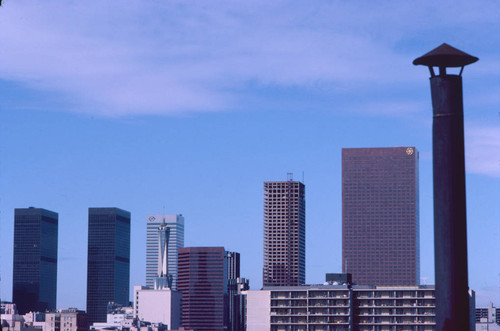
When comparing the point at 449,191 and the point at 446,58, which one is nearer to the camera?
the point at 449,191

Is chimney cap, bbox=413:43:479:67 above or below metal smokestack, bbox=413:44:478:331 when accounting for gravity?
above

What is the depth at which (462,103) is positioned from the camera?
2480 centimetres

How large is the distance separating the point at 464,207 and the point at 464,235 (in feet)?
2.42

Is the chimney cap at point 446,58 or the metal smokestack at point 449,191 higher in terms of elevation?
the chimney cap at point 446,58

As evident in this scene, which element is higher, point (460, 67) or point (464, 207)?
point (460, 67)

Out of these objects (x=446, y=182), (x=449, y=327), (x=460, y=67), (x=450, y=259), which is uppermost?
(x=460, y=67)

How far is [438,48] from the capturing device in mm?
24875

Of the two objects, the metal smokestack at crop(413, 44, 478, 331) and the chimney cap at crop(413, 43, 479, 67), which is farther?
the chimney cap at crop(413, 43, 479, 67)

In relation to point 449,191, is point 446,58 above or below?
above

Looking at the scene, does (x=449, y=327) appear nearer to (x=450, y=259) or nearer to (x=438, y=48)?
(x=450, y=259)

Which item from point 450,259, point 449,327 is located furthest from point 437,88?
point 449,327

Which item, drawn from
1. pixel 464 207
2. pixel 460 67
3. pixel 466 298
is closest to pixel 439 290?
pixel 466 298

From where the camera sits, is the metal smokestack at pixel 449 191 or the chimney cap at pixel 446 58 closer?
the metal smokestack at pixel 449 191

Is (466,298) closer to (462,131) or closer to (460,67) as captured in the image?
(462,131)
